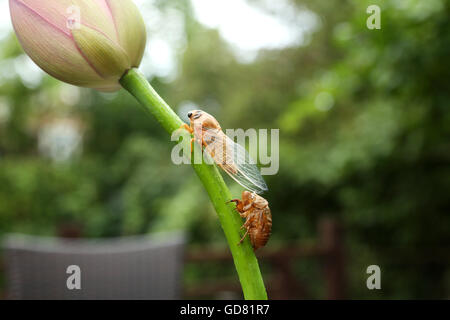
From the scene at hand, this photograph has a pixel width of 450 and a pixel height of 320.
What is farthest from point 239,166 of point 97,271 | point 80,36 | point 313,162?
point 313,162

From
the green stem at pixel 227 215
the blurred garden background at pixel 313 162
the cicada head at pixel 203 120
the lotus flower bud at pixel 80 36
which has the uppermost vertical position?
the blurred garden background at pixel 313 162

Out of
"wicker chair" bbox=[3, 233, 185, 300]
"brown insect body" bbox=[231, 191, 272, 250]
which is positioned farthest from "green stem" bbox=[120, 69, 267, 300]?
"wicker chair" bbox=[3, 233, 185, 300]

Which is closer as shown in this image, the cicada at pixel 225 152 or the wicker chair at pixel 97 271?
the cicada at pixel 225 152

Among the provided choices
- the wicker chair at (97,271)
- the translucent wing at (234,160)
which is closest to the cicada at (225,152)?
the translucent wing at (234,160)

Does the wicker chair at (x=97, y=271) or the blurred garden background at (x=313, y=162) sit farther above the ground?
the blurred garden background at (x=313, y=162)

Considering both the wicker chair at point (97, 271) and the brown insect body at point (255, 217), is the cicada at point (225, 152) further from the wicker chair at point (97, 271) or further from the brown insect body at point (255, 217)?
the wicker chair at point (97, 271)

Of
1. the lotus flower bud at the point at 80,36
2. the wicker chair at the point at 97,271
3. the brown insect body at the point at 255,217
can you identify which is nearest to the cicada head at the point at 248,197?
the brown insect body at the point at 255,217
